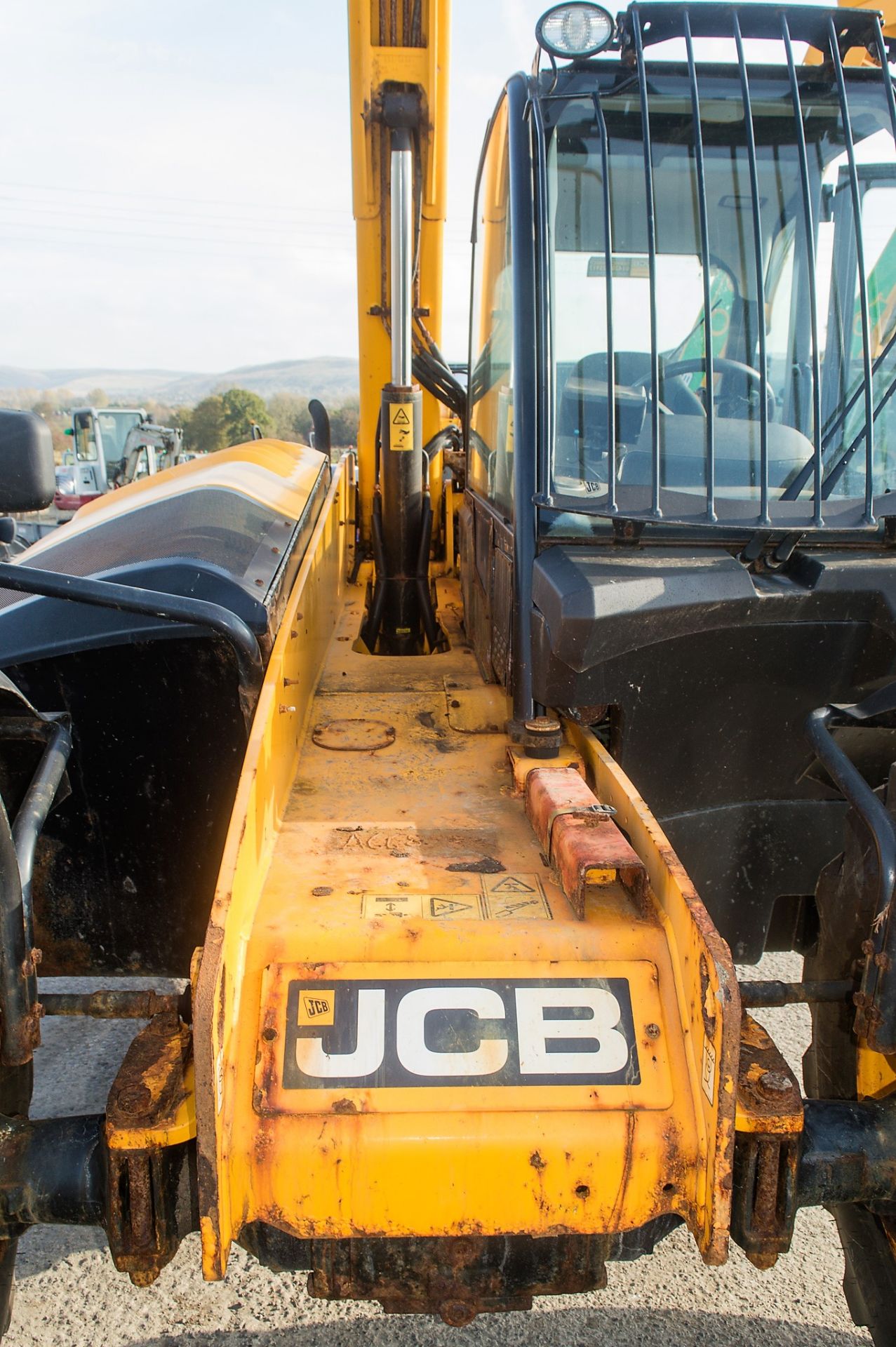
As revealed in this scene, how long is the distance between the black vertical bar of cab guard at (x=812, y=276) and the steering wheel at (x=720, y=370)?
13 cm

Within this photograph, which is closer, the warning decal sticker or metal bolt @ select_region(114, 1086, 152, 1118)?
metal bolt @ select_region(114, 1086, 152, 1118)

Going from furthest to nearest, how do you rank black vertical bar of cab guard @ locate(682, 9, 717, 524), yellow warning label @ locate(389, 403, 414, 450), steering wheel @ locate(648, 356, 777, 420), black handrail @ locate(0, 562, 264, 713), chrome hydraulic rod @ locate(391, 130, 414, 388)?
yellow warning label @ locate(389, 403, 414, 450) → chrome hydraulic rod @ locate(391, 130, 414, 388) → steering wheel @ locate(648, 356, 777, 420) → black vertical bar of cab guard @ locate(682, 9, 717, 524) → black handrail @ locate(0, 562, 264, 713)

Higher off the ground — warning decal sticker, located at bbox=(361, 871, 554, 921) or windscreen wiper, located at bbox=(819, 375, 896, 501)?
windscreen wiper, located at bbox=(819, 375, 896, 501)

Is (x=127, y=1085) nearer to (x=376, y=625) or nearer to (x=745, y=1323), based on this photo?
(x=745, y=1323)

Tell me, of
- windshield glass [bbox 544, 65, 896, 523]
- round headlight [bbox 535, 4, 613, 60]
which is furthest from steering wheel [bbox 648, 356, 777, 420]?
round headlight [bbox 535, 4, 613, 60]

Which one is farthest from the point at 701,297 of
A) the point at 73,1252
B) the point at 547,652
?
the point at 73,1252

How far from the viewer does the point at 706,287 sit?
2359 mm

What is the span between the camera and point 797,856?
267 cm

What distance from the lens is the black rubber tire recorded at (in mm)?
1964

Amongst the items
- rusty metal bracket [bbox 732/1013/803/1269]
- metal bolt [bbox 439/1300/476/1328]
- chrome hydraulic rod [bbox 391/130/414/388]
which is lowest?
metal bolt [bbox 439/1300/476/1328]

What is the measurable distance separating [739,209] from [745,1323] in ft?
9.48

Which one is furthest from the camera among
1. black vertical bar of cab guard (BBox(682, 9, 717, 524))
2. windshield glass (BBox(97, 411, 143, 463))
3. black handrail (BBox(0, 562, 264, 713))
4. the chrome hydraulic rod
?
windshield glass (BBox(97, 411, 143, 463))

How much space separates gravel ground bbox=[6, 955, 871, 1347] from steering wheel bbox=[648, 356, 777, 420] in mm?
2275

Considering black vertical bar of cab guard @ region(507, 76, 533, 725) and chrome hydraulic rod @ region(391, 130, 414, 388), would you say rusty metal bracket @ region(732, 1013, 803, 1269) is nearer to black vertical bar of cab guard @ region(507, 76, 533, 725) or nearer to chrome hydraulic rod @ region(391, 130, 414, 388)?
black vertical bar of cab guard @ region(507, 76, 533, 725)
